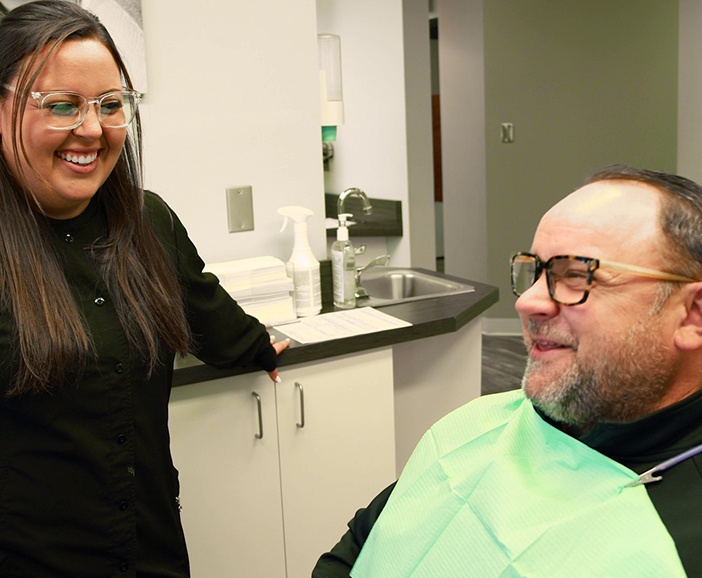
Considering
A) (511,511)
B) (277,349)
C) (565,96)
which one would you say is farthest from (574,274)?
(565,96)

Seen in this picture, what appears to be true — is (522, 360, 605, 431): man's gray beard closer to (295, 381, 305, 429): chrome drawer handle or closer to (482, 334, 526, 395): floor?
(295, 381, 305, 429): chrome drawer handle

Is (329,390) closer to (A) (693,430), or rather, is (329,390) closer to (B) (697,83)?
(A) (693,430)

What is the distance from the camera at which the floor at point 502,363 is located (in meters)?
4.23

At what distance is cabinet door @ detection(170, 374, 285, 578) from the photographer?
6.32 feet

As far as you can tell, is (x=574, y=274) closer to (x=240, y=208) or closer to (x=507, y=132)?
(x=240, y=208)

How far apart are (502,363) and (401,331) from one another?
2551 millimetres

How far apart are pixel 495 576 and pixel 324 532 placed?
3.69ft

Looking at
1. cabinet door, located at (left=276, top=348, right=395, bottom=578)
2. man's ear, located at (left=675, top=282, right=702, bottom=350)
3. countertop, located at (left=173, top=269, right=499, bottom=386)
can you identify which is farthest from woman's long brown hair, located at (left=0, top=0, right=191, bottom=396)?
man's ear, located at (left=675, top=282, right=702, bottom=350)

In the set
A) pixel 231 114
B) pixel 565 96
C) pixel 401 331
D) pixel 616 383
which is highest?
pixel 565 96

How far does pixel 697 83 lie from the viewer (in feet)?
15.8

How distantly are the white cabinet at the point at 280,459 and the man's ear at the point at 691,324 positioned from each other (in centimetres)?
109

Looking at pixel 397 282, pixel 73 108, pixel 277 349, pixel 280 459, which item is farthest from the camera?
pixel 397 282

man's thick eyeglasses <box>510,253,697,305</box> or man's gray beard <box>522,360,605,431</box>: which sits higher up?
man's thick eyeglasses <box>510,253,697,305</box>

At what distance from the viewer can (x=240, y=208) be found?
2.29 meters
